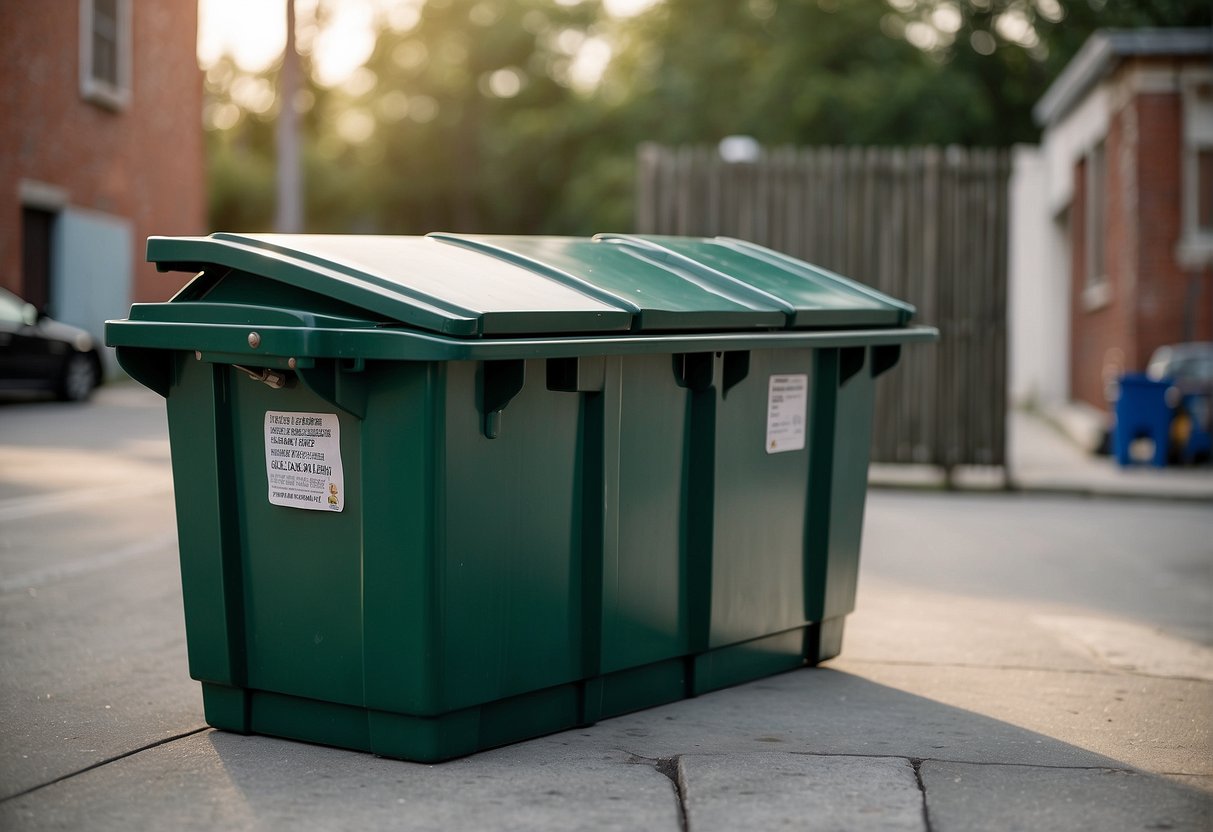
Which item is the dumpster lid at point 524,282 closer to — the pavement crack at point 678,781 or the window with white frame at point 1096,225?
the pavement crack at point 678,781

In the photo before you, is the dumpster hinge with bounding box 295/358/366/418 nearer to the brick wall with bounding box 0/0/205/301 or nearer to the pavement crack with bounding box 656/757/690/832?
the pavement crack with bounding box 656/757/690/832

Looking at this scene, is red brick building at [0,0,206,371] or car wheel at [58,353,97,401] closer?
car wheel at [58,353,97,401]

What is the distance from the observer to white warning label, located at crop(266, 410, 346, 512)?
4277 millimetres

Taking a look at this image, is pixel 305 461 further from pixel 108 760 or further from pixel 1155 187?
pixel 1155 187

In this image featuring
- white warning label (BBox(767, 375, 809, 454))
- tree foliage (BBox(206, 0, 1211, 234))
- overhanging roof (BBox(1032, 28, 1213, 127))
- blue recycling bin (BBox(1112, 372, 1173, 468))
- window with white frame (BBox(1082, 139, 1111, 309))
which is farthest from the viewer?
tree foliage (BBox(206, 0, 1211, 234))

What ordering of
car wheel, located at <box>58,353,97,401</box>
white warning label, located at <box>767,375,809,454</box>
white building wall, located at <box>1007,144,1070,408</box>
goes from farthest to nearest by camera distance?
1. white building wall, located at <box>1007,144,1070,408</box>
2. car wheel, located at <box>58,353,97,401</box>
3. white warning label, located at <box>767,375,809,454</box>

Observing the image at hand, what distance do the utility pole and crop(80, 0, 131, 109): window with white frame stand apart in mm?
4444

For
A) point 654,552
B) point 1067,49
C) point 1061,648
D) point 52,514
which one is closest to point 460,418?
point 654,552

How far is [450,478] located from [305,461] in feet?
1.49

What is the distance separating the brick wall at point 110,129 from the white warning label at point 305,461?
1706 cm

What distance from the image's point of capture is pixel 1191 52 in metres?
16.2

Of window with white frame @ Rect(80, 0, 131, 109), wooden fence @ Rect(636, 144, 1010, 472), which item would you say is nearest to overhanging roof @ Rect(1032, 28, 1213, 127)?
wooden fence @ Rect(636, 144, 1010, 472)

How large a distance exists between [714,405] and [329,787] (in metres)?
1.80

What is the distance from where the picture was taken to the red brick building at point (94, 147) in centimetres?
2038
